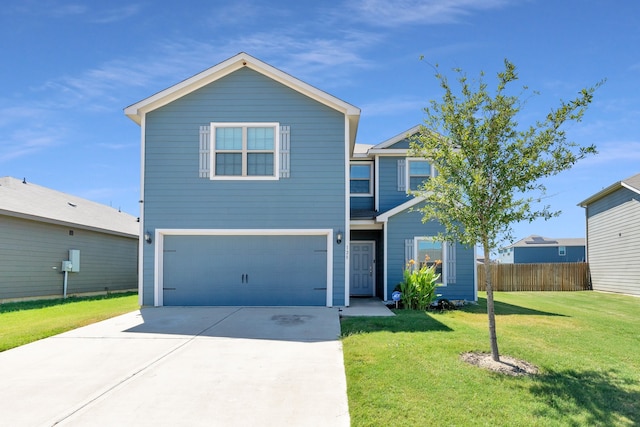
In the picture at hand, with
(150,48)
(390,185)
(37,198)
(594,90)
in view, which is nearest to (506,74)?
(594,90)

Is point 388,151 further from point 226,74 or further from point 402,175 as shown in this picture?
point 226,74

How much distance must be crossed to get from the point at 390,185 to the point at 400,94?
344 cm

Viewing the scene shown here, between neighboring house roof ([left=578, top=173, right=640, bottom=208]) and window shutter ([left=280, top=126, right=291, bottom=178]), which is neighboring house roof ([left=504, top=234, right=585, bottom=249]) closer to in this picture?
neighboring house roof ([left=578, top=173, right=640, bottom=208])

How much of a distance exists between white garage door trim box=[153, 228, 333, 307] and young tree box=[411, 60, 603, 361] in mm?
5527

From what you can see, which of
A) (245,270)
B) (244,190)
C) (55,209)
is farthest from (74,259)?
(244,190)

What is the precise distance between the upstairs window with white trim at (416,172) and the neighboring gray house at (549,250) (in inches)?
853

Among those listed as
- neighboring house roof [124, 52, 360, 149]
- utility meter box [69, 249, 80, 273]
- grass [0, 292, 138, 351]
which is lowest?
grass [0, 292, 138, 351]

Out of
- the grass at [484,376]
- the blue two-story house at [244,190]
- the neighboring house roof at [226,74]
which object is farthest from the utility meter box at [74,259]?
the grass at [484,376]

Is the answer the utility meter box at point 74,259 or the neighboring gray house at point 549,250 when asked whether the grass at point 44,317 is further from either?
the neighboring gray house at point 549,250

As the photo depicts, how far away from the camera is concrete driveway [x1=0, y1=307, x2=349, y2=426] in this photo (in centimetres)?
444

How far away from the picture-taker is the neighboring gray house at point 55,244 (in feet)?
45.2

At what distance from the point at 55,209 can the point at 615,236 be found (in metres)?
24.0

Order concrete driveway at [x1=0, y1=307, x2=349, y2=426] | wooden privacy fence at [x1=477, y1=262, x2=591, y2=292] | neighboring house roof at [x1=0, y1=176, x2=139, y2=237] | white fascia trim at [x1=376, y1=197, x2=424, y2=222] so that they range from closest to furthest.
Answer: concrete driveway at [x1=0, y1=307, x2=349, y2=426], white fascia trim at [x1=376, y1=197, x2=424, y2=222], neighboring house roof at [x1=0, y1=176, x2=139, y2=237], wooden privacy fence at [x1=477, y1=262, x2=591, y2=292]

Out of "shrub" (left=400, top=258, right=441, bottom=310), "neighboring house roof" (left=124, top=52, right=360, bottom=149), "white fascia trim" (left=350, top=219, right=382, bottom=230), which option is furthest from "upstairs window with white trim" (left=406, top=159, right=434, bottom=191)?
"shrub" (left=400, top=258, right=441, bottom=310)
